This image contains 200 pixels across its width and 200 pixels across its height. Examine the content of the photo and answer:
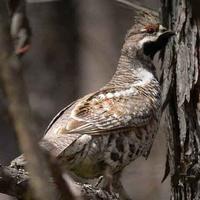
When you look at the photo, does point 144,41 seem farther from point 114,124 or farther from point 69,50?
point 69,50

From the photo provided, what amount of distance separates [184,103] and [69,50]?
4.28m

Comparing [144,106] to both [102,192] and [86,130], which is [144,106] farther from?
[102,192]

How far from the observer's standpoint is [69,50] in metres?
8.01

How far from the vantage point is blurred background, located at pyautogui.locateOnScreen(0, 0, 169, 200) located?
7.40 metres

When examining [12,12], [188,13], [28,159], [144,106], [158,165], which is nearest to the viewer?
[28,159]

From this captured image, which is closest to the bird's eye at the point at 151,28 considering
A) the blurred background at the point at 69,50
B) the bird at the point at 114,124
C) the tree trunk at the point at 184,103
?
the bird at the point at 114,124

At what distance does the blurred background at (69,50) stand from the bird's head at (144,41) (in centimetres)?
188

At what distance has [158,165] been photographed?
195 inches

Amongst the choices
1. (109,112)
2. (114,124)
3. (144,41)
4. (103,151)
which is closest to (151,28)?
(144,41)

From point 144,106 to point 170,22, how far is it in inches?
23.2

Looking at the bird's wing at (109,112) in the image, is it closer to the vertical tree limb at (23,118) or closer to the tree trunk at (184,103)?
the tree trunk at (184,103)

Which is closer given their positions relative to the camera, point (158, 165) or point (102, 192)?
point (102, 192)

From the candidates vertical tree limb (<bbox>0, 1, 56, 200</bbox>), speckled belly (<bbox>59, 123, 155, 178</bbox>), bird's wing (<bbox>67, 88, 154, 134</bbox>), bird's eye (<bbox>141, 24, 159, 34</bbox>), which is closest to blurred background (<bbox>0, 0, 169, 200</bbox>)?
bird's eye (<bbox>141, 24, 159, 34</bbox>)

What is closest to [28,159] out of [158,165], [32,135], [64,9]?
[32,135]
